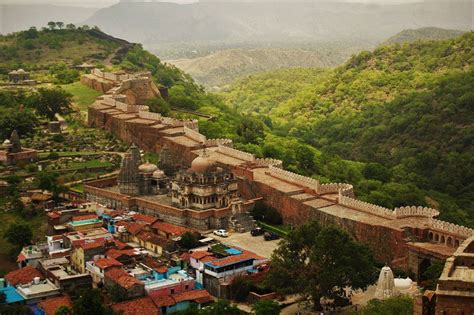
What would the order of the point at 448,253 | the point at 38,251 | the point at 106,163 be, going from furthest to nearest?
the point at 106,163, the point at 38,251, the point at 448,253

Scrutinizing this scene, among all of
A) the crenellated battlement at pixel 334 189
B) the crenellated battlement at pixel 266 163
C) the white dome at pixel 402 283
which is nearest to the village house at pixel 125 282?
the white dome at pixel 402 283

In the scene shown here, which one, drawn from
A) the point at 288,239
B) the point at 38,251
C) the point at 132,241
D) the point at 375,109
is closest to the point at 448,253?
the point at 288,239

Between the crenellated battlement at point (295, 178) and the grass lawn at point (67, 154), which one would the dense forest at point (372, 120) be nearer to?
the grass lawn at point (67, 154)

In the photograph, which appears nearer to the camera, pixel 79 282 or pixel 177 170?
pixel 79 282

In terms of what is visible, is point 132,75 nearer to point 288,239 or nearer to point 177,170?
point 177,170

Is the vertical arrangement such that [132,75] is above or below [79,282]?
above

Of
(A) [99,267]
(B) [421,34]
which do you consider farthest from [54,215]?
(B) [421,34]
